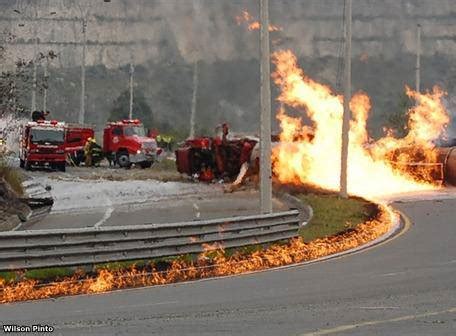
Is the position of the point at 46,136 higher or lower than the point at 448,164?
higher

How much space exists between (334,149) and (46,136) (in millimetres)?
20137

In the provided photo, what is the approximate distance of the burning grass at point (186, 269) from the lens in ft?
44.7

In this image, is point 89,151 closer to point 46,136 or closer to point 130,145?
point 130,145

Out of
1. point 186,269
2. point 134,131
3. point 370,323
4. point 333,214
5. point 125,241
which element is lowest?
point 333,214

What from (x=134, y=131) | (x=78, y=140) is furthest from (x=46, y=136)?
(x=78, y=140)

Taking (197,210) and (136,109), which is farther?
(136,109)

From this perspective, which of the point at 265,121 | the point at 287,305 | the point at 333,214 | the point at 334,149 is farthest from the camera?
the point at 334,149

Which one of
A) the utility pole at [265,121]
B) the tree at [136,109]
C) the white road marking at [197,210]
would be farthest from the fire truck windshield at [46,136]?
the tree at [136,109]

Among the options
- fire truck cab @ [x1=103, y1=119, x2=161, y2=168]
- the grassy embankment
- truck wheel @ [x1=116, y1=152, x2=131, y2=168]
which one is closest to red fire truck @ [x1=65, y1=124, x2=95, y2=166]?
fire truck cab @ [x1=103, y1=119, x2=161, y2=168]

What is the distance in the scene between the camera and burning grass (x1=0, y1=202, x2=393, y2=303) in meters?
13.6

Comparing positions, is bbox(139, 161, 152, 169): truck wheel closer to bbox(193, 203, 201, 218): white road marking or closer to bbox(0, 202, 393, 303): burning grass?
bbox(193, 203, 201, 218): white road marking

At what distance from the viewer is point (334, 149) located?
3712cm

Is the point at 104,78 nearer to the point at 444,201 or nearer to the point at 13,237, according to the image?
the point at 444,201

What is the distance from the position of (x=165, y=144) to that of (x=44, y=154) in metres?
26.5
